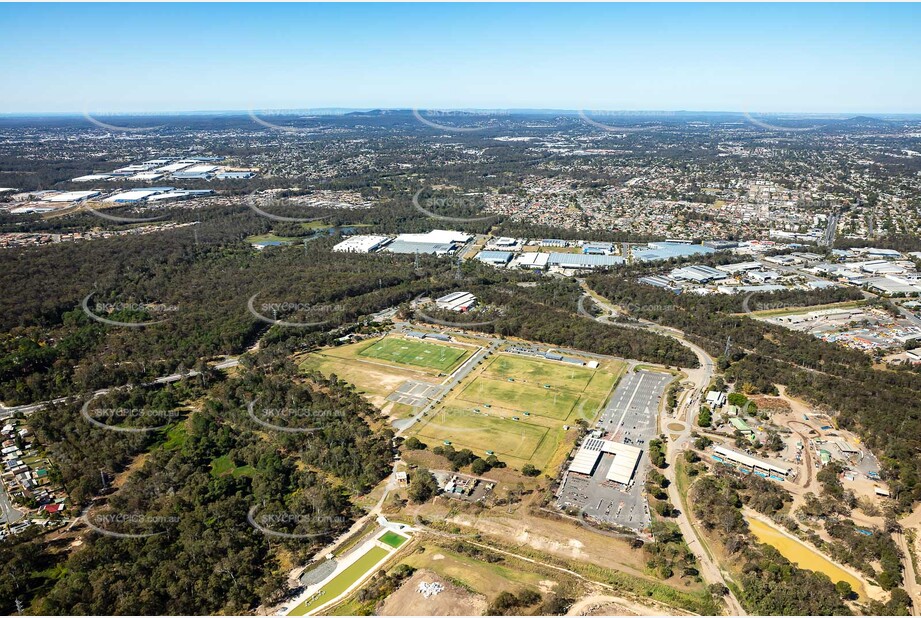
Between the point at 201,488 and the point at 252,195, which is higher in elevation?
the point at 252,195

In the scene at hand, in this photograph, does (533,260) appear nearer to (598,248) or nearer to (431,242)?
(598,248)

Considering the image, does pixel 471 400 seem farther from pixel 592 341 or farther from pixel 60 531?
pixel 60 531

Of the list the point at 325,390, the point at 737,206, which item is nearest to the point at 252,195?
the point at 325,390

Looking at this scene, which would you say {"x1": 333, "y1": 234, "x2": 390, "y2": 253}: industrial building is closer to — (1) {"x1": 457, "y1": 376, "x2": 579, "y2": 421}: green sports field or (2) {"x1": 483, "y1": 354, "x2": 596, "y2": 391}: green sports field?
(2) {"x1": 483, "y1": 354, "x2": 596, "y2": 391}: green sports field

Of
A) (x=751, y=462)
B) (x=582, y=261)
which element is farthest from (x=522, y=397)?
(x=582, y=261)

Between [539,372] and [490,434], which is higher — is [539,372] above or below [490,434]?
above

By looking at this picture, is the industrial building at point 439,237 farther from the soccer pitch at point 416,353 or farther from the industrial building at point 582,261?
the soccer pitch at point 416,353
